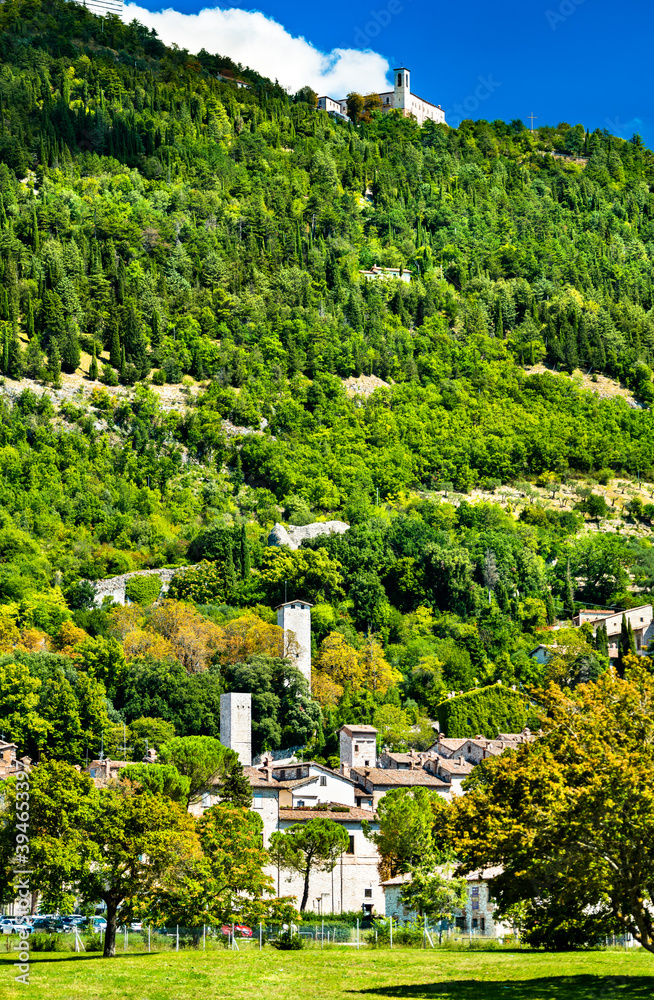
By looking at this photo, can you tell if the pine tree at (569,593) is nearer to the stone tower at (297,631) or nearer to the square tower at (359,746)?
the stone tower at (297,631)

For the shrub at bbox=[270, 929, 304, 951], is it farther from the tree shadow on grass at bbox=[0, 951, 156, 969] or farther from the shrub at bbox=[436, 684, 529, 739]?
the shrub at bbox=[436, 684, 529, 739]

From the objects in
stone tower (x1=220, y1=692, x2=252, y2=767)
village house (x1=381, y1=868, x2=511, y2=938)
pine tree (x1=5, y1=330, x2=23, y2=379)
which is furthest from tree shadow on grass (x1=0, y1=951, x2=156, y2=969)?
pine tree (x1=5, y1=330, x2=23, y2=379)

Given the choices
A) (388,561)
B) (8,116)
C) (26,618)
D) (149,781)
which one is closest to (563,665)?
(388,561)

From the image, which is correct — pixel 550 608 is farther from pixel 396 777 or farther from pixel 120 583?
pixel 396 777

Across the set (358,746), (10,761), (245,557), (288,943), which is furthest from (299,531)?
(288,943)

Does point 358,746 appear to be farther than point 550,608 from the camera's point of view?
No

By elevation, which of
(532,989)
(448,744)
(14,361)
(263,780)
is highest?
(14,361)

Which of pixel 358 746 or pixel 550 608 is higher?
pixel 550 608

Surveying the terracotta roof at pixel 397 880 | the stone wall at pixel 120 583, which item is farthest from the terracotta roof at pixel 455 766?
the stone wall at pixel 120 583
